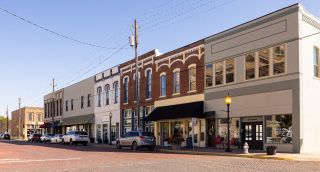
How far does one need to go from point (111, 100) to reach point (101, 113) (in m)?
3.56

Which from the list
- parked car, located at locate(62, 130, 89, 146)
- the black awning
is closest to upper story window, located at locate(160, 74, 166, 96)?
the black awning

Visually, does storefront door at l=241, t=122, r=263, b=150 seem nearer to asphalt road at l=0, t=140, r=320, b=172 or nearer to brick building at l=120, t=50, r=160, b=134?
asphalt road at l=0, t=140, r=320, b=172

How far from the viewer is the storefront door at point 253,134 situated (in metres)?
22.8

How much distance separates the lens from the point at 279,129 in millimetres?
21344

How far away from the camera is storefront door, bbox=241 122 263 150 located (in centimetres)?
2281

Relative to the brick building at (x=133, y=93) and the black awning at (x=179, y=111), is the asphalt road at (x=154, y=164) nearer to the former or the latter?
the black awning at (x=179, y=111)

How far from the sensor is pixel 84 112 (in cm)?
4978

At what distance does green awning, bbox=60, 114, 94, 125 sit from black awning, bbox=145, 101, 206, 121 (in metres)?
16.7

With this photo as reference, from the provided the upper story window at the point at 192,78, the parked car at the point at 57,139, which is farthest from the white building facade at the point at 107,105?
the upper story window at the point at 192,78

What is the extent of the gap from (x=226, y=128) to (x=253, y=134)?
232 cm

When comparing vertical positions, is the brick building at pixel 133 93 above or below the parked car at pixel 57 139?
above

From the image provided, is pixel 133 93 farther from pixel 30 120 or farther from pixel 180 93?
pixel 30 120

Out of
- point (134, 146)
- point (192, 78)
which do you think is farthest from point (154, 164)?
point (192, 78)

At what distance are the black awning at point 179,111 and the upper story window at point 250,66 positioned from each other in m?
4.96
